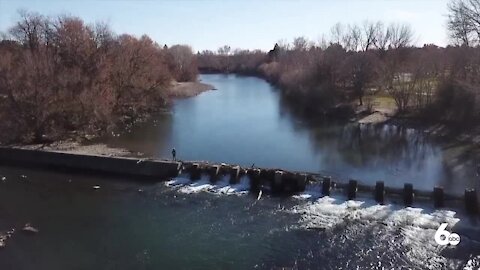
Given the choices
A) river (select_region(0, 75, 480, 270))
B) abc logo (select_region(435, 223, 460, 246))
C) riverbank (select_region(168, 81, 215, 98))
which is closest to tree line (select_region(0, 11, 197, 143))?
river (select_region(0, 75, 480, 270))

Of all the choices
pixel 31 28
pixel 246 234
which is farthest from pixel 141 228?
pixel 31 28

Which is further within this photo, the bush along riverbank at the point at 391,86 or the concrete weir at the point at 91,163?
the bush along riverbank at the point at 391,86

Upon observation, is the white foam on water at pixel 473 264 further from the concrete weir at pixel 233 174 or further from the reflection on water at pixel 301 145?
the reflection on water at pixel 301 145

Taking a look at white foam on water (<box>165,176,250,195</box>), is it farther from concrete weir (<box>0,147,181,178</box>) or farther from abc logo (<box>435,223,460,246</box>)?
abc logo (<box>435,223,460,246</box>)

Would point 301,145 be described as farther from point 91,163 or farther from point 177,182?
point 91,163

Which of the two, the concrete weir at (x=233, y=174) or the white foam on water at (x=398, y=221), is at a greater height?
the concrete weir at (x=233, y=174)

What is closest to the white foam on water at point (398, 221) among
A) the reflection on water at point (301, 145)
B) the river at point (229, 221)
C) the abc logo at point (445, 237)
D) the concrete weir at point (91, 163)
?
the river at point (229, 221)
